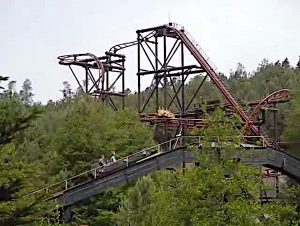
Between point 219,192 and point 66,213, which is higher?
point 219,192

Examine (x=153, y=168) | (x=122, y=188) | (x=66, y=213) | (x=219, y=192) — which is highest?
(x=219, y=192)

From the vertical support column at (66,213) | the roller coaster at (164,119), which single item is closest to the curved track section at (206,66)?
the roller coaster at (164,119)

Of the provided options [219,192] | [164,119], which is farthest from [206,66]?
[219,192]

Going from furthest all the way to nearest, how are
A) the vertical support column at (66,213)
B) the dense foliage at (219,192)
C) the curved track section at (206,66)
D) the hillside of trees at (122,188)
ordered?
the curved track section at (206,66)
the vertical support column at (66,213)
the dense foliage at (219,192)
the hillside of trees at (122,188)

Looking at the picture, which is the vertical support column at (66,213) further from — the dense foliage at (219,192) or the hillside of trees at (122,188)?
the dense foliage at (219,192)

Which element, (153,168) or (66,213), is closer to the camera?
(66,213)

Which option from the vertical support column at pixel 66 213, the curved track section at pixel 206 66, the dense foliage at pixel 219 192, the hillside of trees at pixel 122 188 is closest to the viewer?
the hillside of trees at pixel 122 188

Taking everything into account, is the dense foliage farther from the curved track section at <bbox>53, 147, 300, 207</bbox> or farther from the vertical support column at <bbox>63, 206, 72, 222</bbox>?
the vertical support column at <bbox>63, 206, 72, 222</bbox>

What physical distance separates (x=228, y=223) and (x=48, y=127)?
42907mm

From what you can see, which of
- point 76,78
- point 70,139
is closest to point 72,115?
point 70,139

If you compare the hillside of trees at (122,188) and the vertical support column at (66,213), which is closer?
the hillside of trees at (122,188)

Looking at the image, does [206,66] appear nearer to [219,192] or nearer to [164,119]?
[164,119]

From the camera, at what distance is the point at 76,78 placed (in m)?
39.3

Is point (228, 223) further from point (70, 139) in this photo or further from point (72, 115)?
point (72, 115)
